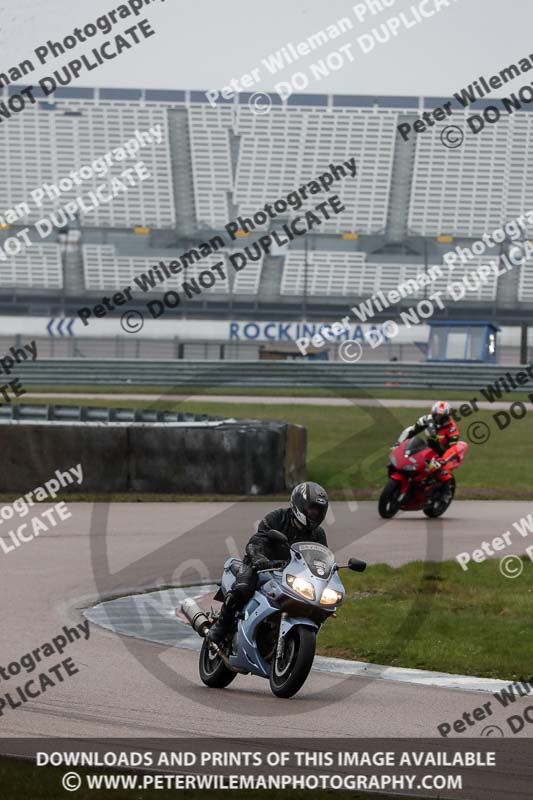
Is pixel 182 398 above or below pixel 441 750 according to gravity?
below

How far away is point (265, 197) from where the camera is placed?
2857 inches

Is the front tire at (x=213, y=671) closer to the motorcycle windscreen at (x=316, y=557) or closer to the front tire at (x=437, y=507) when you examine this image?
the motorcycle windscreen at (x=316, y=557)

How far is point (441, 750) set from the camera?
6520 millimetres

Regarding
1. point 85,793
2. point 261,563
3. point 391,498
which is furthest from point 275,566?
point 391,498

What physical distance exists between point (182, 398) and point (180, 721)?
→ 29.7 metres

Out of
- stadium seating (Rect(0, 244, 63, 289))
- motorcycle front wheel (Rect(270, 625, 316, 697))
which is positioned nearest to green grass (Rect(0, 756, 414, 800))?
motorcycle front wheel (Rect(270, 625, 316, 697))

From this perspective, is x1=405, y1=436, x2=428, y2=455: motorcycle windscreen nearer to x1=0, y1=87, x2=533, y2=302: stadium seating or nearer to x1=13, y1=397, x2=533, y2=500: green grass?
x1=13, y1=397, x2=533, y2=500: green grass

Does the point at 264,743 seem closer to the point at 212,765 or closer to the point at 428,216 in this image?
the point at 212,765

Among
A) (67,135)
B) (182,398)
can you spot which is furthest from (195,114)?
(182,398)

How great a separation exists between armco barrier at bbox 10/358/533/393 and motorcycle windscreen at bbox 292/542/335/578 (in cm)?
3133

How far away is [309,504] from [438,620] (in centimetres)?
294

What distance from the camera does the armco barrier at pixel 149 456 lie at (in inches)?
729

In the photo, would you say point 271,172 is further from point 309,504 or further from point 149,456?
point 309,504

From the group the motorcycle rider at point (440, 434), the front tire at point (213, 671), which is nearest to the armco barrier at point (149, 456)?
the motorcycle rider at point (440, 434)
